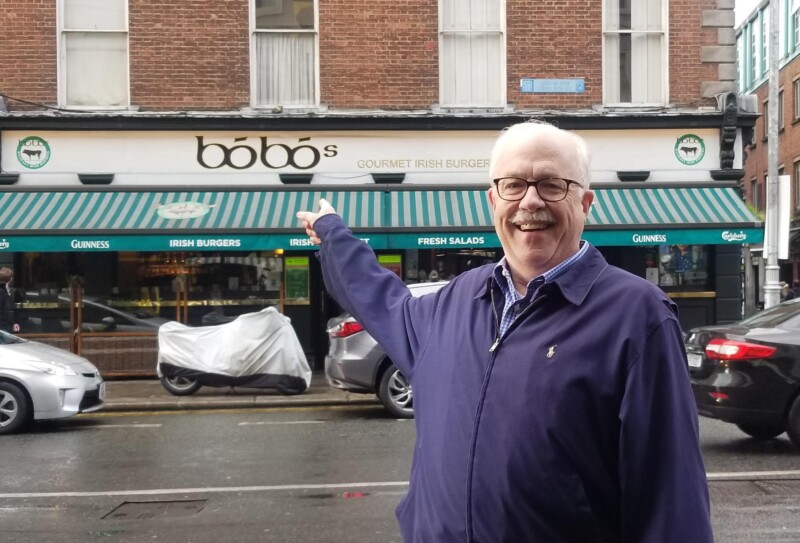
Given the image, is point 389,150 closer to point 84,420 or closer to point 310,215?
point 84,420

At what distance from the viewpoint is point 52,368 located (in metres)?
10.1

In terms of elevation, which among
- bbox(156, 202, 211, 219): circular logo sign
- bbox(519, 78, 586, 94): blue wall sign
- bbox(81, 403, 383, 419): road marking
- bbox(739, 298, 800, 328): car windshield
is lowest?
bbox(81, 403, 383, 419): road marking

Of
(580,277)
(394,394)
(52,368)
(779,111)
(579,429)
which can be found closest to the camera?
(579,429)

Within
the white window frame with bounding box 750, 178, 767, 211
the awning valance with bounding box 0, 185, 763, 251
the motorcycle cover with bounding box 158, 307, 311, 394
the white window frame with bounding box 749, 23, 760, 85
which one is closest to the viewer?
the motorcycle cover with bounding box 158, 307, 311, 394

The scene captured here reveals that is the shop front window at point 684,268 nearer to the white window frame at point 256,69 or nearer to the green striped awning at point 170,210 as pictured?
the green striped awning at point 170,210

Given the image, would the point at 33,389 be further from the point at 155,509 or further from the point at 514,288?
the point at 514,288

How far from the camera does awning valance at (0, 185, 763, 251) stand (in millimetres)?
14383

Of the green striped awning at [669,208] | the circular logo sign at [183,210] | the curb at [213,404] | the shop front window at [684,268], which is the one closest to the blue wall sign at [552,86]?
the green striped awning at [669,208]

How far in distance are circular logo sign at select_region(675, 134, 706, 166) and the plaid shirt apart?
14.4 meters

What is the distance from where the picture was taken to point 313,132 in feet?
51.4

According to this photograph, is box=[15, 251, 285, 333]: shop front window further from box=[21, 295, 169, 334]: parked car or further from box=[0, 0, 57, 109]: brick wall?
box=[0, 0, 57, 109]: brick wall

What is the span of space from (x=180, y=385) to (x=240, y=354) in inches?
42.9

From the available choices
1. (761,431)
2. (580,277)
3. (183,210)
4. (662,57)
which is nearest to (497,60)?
(662,57)

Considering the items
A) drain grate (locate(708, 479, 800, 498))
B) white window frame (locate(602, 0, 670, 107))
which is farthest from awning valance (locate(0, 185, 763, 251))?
drain grate (locate(708, 479, 800, 498))
